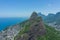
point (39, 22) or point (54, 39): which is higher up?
point (39, 22)

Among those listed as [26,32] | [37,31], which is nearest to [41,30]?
[37,31]

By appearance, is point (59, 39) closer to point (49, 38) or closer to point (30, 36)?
point (49, 38)

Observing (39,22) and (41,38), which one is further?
(39,22)

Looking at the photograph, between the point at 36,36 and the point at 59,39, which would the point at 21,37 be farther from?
the point at 59,39

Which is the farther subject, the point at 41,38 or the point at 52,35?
the point at 52,35

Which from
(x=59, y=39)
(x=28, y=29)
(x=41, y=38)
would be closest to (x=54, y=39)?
(x=59, y=39)

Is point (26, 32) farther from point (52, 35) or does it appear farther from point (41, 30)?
point (52, 35)

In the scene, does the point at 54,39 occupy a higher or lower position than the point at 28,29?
lower
